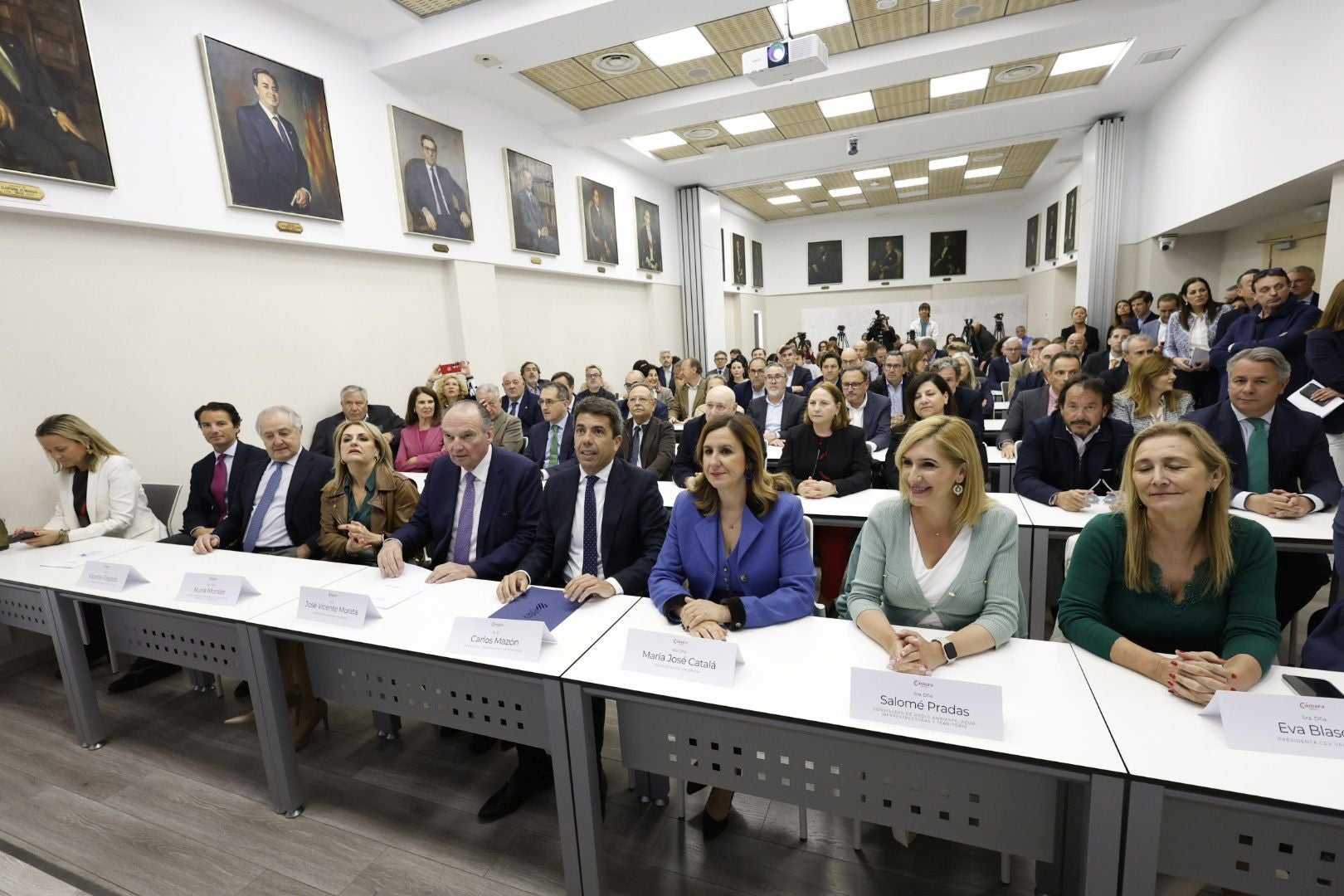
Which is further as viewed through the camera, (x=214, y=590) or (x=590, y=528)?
(x=590, y=528)

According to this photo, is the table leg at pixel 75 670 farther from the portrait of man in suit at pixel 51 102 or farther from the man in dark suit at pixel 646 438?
the man in dark suit at pixel 646 438

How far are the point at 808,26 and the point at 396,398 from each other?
5452mm

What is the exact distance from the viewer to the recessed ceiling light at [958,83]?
7.12m

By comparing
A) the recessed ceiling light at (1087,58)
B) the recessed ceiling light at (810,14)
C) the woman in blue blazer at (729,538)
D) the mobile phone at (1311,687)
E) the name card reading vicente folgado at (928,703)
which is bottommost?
the mobile phone at (1311,687)

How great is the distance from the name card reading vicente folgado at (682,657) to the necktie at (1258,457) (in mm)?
2803

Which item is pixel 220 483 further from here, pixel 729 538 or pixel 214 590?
pixel 729 538

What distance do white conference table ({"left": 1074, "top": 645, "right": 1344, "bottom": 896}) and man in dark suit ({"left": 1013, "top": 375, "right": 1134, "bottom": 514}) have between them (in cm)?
198

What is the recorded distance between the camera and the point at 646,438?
4859 millimetres

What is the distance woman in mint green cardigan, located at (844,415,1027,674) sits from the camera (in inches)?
71.6

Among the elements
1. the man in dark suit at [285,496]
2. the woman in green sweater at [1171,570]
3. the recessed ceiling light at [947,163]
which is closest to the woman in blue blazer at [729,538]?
the woman in green sweater at [1171,570]

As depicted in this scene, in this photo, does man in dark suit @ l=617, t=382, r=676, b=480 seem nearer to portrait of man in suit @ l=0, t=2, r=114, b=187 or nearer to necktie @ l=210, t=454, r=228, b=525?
necktie @ l=210, t=454, r=228, b=525

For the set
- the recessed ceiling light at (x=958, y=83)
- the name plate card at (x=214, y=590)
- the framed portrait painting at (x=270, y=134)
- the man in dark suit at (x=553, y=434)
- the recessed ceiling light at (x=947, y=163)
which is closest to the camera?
the name plate card at (x=214, y=590)

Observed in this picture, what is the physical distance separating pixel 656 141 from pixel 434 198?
409 cm

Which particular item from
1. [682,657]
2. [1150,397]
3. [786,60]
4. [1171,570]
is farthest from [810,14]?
[682,657]
